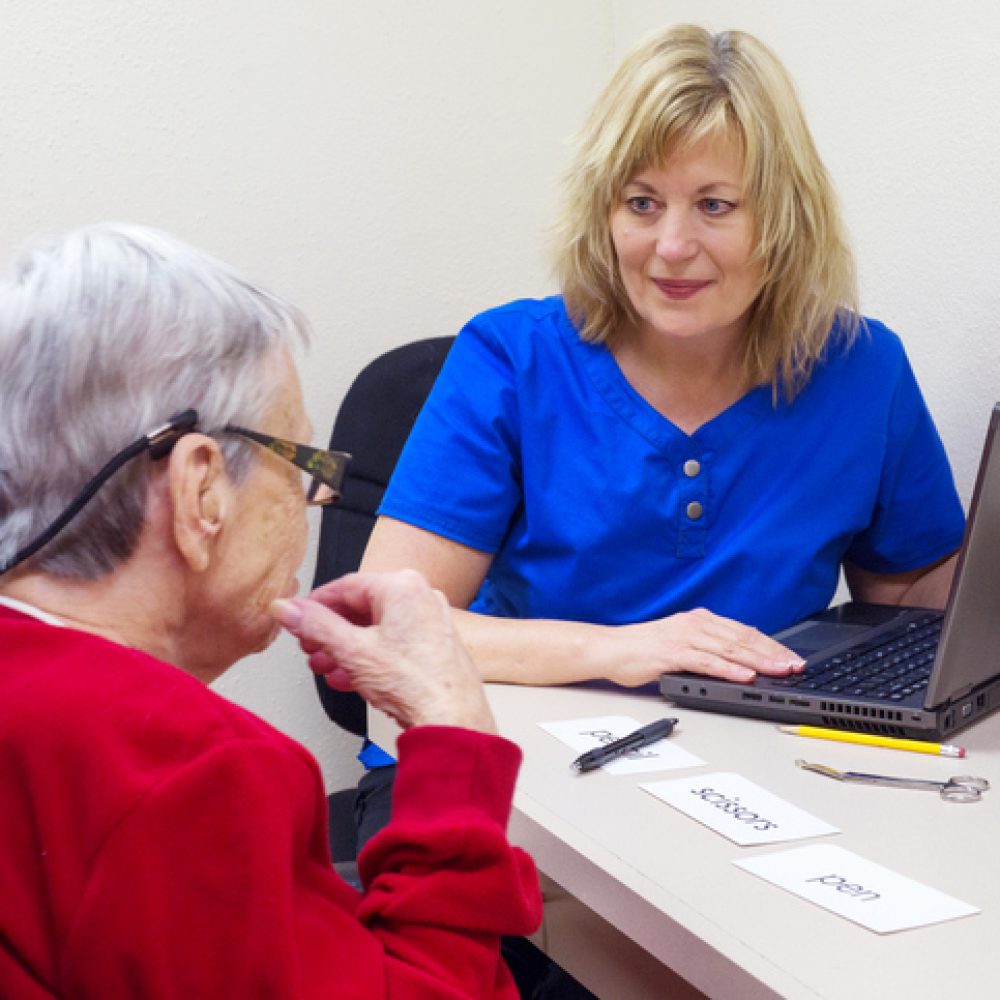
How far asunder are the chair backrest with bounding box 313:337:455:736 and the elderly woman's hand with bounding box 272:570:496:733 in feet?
3.53

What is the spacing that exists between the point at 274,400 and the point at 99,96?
4.74ft

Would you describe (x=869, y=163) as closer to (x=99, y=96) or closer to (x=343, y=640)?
(x=99, y=96)

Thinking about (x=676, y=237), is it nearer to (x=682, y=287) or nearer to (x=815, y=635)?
(x=682, y=287)

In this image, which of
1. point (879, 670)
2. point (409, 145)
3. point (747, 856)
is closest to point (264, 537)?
point (747, 856)

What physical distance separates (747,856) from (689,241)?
31.1 inches

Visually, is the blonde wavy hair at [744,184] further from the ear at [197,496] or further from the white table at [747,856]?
the ear at [197,496]

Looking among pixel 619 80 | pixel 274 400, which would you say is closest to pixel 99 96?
pixel 619 80

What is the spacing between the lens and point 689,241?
1518mm

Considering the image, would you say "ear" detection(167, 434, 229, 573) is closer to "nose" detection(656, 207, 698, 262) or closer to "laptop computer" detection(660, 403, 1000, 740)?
"laptop computer" detection(660, 403, 1000, 740)

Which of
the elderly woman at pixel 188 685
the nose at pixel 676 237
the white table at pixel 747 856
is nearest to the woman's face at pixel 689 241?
the nose at pixel 676 237

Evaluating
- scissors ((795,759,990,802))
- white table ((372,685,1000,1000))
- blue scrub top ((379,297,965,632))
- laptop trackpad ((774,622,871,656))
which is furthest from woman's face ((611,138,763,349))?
scissors ((795,759,990,802))

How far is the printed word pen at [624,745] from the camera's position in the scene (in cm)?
113

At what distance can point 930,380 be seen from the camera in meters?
1.88

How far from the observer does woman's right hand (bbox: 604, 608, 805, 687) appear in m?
A: 1.29
